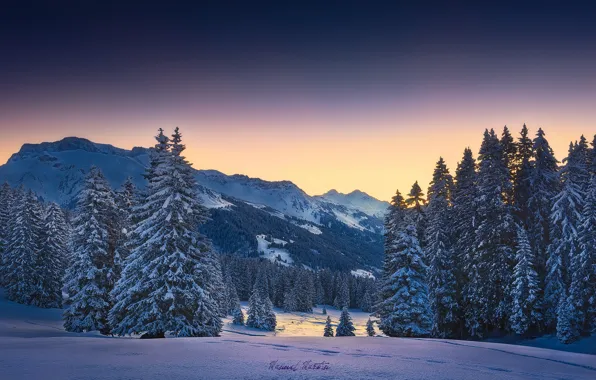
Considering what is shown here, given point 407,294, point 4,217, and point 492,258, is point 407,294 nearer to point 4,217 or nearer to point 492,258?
point 492,258

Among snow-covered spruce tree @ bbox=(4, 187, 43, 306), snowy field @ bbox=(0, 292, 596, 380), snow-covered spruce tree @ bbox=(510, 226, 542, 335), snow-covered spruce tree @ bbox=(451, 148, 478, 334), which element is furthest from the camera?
snow-covered spruce tree @ bbox=(4, 187, 43, 306)

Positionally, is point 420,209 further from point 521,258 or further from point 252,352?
point 252,352

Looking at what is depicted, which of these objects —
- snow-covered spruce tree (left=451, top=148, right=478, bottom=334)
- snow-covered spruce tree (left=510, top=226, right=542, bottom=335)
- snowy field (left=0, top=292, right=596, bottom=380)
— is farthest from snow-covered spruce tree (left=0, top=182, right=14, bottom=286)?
snow-covered spruce tree (left=510, top=226, right=542, bottom=335)

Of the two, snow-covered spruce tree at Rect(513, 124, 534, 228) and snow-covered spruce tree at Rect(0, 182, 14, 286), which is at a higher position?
snow-covered spruce tree at Rect(513, 124, 534, 228)

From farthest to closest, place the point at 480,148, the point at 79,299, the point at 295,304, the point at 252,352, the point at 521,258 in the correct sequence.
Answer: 1. the point at 295,304
2. the point at 480,148
3. the point at 521,258
4. the point at 79,299
5. the point at 252,352

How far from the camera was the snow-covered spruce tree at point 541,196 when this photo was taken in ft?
124

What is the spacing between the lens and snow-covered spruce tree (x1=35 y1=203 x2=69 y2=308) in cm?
5225

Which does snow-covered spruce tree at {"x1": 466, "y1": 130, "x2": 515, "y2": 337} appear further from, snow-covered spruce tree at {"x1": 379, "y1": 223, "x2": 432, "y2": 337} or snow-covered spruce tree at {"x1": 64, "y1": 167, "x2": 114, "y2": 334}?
snow-covered spruce tree at {"x1": 64, "y1": 167, "x2": 114, "y2": 334}

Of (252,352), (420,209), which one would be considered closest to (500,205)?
(420,209)

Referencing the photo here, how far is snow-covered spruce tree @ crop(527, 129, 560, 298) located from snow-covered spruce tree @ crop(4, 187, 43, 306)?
5958cm

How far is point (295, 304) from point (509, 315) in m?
105

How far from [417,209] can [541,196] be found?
11637mm

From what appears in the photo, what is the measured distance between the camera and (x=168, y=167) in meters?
26.0

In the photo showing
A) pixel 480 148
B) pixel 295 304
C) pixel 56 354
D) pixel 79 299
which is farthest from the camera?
pixel 295 304
